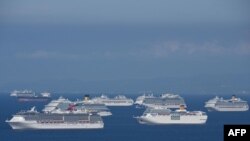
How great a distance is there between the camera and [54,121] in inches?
3268

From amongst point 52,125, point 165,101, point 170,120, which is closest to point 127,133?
point 52,125

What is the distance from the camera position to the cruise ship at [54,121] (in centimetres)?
8119

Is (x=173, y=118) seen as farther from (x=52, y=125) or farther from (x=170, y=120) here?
(x=52, y=125)

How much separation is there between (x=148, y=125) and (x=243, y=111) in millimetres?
47716

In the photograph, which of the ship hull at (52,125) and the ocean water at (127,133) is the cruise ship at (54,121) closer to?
the ship hull at (52,125)

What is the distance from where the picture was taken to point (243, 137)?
18.2 metres

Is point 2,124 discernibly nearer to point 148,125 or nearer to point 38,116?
point 38,116

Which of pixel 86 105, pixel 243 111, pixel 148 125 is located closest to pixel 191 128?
pixel 148 125

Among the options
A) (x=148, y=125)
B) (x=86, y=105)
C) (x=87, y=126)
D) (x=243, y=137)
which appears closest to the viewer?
(x=243, y=137)

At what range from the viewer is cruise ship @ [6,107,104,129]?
81188 mm

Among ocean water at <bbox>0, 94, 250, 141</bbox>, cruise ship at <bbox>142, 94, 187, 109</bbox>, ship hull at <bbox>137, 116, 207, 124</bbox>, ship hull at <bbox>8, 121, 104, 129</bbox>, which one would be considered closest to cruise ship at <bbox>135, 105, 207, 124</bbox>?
ship hull at <bbox>137, 116, 207, 124</bbox>

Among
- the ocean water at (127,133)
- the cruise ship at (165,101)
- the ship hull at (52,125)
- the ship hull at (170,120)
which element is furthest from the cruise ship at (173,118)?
the cruise ship at (165,101)

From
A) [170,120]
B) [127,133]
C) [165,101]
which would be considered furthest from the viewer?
[165,101]

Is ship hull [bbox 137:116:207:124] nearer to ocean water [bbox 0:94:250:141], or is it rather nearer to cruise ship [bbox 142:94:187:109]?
ocean water [bbox 0:94:250:141]
